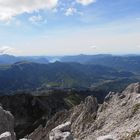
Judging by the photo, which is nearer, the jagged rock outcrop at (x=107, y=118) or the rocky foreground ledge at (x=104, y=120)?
the rocky foreground ledge at (x=104, y=120)

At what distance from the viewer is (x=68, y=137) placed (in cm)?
3881

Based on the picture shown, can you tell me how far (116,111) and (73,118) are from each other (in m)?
32.1

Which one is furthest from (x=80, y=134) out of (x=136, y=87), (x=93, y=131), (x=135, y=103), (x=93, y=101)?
(x=136, y=87)

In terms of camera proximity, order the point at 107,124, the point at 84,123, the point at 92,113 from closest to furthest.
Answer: the point at 107,124
the point at 84,123
the point at 92,113

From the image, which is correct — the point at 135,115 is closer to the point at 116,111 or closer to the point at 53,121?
the point at 116,111

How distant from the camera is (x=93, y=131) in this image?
9181 centimetres

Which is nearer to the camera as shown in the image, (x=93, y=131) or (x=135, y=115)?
(x=135, y=115)

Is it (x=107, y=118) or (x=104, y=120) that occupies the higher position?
(x=107, y=118)

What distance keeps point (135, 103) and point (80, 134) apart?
18.9 metres

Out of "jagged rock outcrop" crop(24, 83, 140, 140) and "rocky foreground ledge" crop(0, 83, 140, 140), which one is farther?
"jagged rock outcrop" crop(24, 83, 140, 140)

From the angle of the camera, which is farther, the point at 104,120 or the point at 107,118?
the point at 107,118

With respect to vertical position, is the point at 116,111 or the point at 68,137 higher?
the point at 68,137

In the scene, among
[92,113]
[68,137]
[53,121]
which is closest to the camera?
[68,137]

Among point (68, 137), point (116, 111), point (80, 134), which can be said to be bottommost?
point (80, 134)
